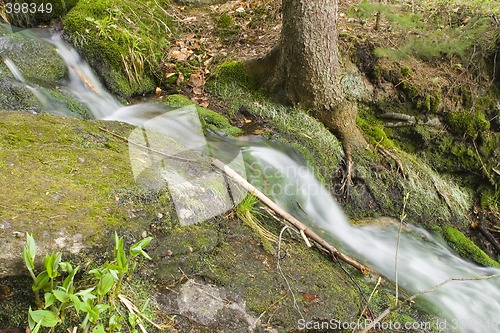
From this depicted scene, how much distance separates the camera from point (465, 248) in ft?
15.2

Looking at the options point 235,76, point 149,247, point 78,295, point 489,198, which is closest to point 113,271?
point 78,295

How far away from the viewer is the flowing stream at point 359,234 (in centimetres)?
349

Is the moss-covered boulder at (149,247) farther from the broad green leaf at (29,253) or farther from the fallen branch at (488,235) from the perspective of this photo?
the fallen branch at (488,235)

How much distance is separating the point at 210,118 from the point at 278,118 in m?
0.83

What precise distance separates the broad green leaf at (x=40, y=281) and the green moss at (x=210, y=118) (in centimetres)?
284

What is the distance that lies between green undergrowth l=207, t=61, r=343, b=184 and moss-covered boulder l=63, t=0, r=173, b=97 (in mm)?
886

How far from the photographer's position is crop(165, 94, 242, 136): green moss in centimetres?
454

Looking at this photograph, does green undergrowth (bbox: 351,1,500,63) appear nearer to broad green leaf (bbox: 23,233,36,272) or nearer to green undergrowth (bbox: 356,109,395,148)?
green undergrowth (bbox: 356,109,395,148)

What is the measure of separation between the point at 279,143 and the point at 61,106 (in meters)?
2.34

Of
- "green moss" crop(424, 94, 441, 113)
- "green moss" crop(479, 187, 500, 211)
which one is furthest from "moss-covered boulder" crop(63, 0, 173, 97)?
"green moss" crop(479, 187, 500, 211)

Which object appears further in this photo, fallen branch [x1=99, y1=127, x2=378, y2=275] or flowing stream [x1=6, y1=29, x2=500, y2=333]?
flowing stream [x1=6, y1=29, x2=500, y2=333]

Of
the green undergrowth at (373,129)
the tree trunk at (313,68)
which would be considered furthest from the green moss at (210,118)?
the green undergrowth at (373,129)

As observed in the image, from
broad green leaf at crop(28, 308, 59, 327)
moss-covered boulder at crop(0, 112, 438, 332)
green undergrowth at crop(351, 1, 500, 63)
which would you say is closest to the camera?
broad green leaf at crop(28, 308, 59, 327)

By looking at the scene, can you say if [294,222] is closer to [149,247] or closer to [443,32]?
[149,247]
